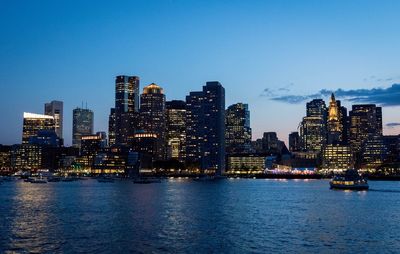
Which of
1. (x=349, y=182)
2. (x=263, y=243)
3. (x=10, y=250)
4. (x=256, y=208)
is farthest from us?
(x=349, y=182)

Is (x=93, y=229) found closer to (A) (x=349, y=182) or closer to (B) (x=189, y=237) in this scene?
(B) (x=189, y=237)

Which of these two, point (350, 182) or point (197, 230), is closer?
point (197, 230)

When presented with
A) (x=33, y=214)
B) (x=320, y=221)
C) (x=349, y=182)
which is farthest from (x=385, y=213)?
(x=349, y=182)

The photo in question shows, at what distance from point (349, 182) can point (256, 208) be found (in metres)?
76.9

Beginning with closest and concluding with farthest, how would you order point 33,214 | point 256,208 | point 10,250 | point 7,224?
point 10,250
point 7,224
point 33,214
point 256,208

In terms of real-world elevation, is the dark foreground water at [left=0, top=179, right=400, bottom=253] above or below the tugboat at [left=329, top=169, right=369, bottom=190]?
below

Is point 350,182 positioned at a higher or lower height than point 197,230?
higher

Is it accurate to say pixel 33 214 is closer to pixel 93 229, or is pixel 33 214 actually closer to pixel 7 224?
pixel 7 224

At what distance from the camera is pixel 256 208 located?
89500 millimetres

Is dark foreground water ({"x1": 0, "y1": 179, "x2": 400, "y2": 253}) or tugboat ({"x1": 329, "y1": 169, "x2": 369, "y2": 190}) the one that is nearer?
dark foreground water ({"x1": 0, "y1": 179, "x2": 400, "y2": 253})

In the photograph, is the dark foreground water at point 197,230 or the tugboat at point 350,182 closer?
the dark foreground water at point 197,230

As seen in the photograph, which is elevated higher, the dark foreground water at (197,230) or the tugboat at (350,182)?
the tugboat at (350,182)

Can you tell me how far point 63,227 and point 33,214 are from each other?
17.7m

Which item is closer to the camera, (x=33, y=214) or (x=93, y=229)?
(x=93, y=229)
